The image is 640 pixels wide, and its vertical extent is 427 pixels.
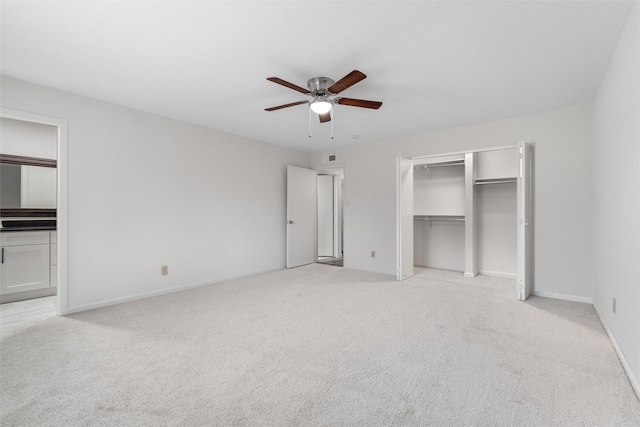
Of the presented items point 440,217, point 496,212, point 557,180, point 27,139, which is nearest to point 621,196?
point 557,180

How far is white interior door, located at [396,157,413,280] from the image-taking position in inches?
180

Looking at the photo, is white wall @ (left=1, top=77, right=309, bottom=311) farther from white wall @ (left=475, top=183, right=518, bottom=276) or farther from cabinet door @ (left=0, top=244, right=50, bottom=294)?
white wall @ (left=475, top=183, right=518, bottom=276)

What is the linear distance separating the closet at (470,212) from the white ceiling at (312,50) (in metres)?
1.36

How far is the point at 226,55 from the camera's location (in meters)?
2.35

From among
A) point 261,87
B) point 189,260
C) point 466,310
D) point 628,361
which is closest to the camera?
point 628,361

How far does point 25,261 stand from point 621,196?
19.9 ft

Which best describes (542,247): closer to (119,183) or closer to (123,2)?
(123,2)

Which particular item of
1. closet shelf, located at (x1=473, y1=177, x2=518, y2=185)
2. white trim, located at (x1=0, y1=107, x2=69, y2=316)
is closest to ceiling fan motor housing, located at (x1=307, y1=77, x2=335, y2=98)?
white trim, located at (x1=0, y1=107, x2=69, y2=316)

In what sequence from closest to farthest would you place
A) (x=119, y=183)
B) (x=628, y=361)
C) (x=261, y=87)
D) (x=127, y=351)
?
(x=628, y=361), (x=127, y=351), (x=261, y=87), (x=119, y=183)

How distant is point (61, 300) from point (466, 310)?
433 cm

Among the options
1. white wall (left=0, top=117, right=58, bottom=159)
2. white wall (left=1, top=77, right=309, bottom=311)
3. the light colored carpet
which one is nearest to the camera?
the light colored carpet

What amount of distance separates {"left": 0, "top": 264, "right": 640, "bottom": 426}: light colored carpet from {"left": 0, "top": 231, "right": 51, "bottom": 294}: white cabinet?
1162 mm

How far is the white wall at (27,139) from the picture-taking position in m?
3.68

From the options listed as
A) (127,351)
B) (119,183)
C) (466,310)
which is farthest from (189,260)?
(466,310)
